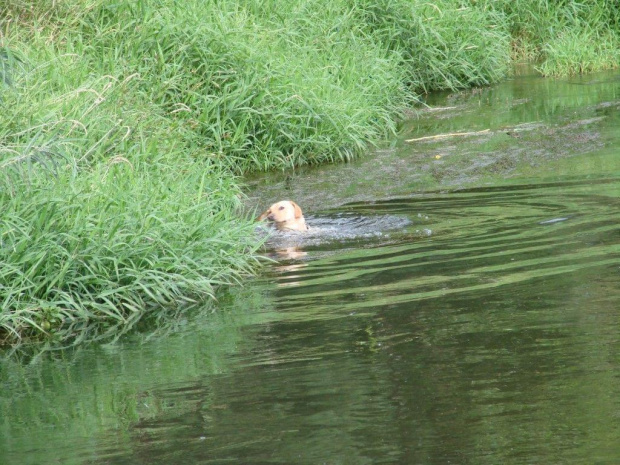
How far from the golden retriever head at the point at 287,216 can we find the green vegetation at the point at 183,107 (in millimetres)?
333

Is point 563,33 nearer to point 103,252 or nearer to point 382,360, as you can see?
point 103,252

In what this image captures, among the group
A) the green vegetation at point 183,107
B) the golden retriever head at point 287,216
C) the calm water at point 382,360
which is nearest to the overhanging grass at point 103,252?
the green vegetation at point 183,107

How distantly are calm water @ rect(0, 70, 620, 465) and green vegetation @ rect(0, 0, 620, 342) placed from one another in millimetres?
502

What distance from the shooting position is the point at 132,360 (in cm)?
522

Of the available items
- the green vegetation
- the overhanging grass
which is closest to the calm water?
the overhanging grass

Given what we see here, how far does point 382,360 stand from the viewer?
468 centimetres

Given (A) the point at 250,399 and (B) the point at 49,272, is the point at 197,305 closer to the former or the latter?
(B) the point at 49,272

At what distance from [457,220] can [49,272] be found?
10.5 ft

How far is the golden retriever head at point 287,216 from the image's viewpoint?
7988mm

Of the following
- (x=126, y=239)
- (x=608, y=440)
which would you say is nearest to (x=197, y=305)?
(x=126, y=239)

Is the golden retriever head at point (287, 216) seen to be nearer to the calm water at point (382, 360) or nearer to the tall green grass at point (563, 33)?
the calm water at point (382, 360)

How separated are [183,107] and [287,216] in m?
2.17

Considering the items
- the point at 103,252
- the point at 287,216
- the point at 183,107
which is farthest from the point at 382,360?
the point at 183,107

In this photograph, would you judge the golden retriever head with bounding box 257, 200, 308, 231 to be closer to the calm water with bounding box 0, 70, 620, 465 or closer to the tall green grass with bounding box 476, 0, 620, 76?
the calm water with bounding box 0, 70, 620, 465
